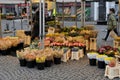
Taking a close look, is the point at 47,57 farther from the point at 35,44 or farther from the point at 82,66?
the point at 35,44

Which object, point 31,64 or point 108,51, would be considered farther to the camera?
point 108,51

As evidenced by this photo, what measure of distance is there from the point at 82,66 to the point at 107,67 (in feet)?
5.05

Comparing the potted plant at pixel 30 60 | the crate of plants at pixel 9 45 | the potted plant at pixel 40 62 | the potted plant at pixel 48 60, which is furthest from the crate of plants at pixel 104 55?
the crate of plants at pixel 9 45

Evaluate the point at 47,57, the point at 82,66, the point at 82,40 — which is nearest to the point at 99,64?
the point at 82,66

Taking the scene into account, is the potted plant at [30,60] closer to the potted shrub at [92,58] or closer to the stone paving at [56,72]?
the stone paving at [56,72]

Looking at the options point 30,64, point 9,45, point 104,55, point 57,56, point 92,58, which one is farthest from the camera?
point 9,45

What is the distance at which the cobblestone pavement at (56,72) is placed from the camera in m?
8.94

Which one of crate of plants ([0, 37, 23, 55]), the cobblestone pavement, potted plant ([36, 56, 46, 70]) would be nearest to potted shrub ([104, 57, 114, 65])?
the cobblestone pavement

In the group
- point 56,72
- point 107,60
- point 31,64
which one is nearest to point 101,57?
point 107,60

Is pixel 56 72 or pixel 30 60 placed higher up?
pixel 30 60

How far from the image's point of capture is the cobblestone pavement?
8938 mm

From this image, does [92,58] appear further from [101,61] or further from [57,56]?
[57,56]

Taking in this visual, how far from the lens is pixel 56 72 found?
31.4ft

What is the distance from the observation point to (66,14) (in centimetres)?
3803
